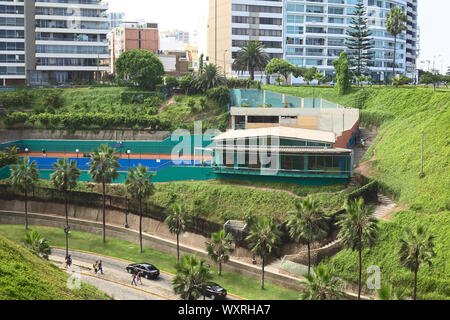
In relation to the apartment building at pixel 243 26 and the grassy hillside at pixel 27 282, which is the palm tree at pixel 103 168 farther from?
the apartment building at pixel 243 26

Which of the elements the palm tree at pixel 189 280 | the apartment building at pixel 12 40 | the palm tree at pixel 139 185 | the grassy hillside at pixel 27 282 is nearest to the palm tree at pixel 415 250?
the palm tree at pixel 189 280

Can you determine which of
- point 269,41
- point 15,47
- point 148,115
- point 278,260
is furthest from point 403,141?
point 15,47

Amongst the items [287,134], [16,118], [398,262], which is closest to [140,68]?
[16,118]

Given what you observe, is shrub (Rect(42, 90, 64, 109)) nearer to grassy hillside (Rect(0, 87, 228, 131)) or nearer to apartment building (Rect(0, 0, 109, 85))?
grassy hillside (Rect(0, 87, 228, 131))

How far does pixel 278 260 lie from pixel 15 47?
2969 inches

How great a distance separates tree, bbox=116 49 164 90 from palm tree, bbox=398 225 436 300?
63.8m

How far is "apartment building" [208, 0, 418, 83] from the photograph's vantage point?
382 ft

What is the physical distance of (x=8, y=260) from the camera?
98.0ft

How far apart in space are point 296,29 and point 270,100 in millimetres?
43939

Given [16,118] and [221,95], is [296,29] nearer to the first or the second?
[221,95]

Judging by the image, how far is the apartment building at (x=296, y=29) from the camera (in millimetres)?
116312

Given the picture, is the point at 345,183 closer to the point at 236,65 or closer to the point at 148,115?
the point at 148,115

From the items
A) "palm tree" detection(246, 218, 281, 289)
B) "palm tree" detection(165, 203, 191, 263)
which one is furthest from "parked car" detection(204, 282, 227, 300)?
"palm tree" detection(165, 203, 191, 263)

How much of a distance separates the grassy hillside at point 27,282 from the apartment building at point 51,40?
76.0 m
